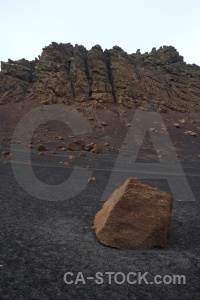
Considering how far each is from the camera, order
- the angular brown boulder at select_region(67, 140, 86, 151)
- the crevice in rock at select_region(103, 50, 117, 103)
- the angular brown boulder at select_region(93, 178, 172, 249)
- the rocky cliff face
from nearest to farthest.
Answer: the angular brown boulder at select_region(93, 178, 172, 249), the angular brown boulder at select_region(67, 140, 86, 151), the rocky cliff face, the crevice in rock at select_region(103, 50, 117, 103)

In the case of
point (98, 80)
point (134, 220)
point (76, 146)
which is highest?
point (98, 80)

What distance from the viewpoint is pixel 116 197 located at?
19.6 feet

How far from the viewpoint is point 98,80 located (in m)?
37.5

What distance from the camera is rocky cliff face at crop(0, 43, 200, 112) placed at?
36.3m

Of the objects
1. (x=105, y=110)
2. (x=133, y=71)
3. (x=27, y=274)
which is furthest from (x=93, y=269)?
(x=133, y=71)

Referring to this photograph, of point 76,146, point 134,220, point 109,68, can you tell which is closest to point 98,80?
point 109,68

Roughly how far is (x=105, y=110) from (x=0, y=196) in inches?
1066

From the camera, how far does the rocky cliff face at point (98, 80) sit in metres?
36.3

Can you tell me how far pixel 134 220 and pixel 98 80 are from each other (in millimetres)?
33800

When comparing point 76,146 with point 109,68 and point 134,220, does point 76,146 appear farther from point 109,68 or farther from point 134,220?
point 109,68

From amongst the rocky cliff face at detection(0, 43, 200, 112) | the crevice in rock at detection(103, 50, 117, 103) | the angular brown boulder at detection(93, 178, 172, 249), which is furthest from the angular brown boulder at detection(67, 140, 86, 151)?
the angular brown boulder at detection(93, 178, 172, 249)

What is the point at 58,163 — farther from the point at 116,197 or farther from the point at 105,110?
the point at 105,110

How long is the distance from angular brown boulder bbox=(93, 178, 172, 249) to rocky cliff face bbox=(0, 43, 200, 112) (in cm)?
3014

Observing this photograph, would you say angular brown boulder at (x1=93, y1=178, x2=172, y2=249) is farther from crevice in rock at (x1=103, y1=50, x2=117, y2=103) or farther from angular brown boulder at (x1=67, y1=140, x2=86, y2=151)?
crevice in rock at (x1=103, y1=50, x2=117, y2=103)
